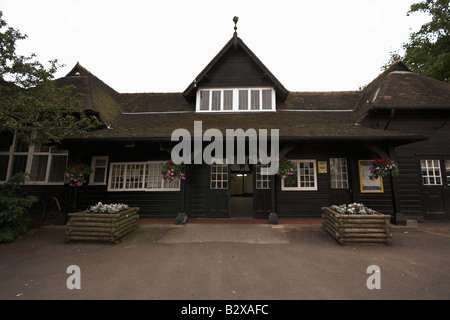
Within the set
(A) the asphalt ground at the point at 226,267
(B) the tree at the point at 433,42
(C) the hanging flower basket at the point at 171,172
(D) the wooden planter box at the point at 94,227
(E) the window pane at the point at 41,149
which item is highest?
(B) the tree at the point at 433,42

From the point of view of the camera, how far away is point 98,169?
836 cm

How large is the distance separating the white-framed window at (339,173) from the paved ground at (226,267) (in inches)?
105

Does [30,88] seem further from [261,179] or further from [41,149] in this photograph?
[261,179]

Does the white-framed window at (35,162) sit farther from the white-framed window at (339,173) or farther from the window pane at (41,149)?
the white-framed window at (339,173)

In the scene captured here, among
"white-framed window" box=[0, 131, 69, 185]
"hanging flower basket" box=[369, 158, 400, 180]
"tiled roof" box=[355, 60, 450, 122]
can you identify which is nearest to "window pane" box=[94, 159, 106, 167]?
"white-framed window" box=[0, 131, 69, 185]

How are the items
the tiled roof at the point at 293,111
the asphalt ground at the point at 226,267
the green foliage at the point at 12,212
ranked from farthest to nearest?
the tiled roof at the point at 293,111 < the green foliage at the point at 12,212 < the asphalt ground at the point at 226,267

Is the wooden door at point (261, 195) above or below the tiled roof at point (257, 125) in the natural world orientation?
below

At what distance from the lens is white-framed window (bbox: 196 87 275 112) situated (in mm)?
9820

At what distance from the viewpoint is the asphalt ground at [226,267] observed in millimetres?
2922

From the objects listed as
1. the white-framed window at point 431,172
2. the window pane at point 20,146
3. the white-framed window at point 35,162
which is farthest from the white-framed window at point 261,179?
the window pane at point 20,146

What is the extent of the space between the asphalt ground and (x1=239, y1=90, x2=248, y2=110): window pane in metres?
6.37

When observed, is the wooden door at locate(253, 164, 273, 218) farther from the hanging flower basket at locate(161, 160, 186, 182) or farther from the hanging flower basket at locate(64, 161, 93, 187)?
the hanging flower basket at locate(64, 161, 93, 187)

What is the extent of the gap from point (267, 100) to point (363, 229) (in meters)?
7.19

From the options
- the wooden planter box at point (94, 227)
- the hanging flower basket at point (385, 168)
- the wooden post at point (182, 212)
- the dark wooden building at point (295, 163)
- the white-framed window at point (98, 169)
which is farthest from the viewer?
the white-framed window at point (98, 169)
